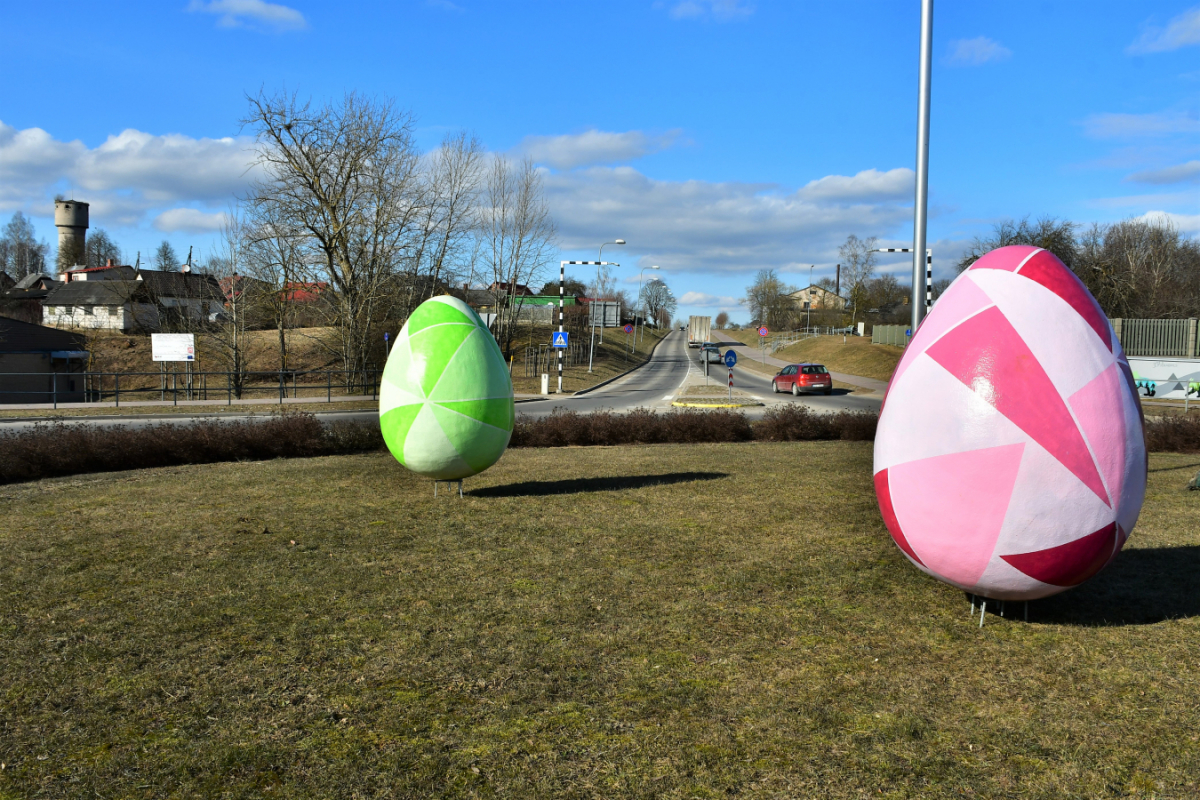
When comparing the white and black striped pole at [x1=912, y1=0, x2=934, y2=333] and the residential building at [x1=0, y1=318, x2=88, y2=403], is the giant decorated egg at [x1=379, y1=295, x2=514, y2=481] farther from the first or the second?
the residential building at [x1=0, y1=318, x2=88, y2=403]

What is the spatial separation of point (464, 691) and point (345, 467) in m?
9.95

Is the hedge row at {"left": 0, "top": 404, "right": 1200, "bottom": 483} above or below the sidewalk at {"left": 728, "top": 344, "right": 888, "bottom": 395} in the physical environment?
below

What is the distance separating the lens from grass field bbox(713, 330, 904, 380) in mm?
57841

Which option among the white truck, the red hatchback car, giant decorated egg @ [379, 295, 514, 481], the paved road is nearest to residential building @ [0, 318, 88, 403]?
the paved road

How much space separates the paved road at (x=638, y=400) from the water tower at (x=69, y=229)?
8311 centimetres

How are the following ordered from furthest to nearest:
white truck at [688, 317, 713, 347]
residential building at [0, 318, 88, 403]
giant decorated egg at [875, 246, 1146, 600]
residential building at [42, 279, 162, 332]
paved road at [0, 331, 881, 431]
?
white truck at [688, 317, 713, 347]
residential building at [42, 279, 162, 332]
residential building at [0, 318, 88, 403]
paved road at [0, 331, 881, 431]
giant decorated egg at [875, 246, 1146, 600]

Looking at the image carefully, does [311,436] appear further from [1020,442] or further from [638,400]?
[638,400]

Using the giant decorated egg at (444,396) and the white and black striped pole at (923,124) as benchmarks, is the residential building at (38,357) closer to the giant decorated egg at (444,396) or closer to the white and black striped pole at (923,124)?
the giant decorated egg at (444,396)

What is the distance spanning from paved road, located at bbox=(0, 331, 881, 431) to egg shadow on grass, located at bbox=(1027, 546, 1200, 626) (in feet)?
43.0

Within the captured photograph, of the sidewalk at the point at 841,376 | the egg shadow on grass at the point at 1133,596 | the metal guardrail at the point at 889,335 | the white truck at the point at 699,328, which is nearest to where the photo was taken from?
the egg shadow on grass at the point at 1133,596

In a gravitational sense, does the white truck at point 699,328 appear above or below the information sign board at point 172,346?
above

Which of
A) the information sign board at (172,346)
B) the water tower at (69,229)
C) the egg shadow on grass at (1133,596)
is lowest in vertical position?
the egg shadow on grass at (1133,596)

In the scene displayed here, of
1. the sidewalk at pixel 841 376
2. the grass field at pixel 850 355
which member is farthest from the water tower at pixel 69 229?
the grass field at pixel 850 355

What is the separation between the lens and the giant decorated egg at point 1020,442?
5.12m
